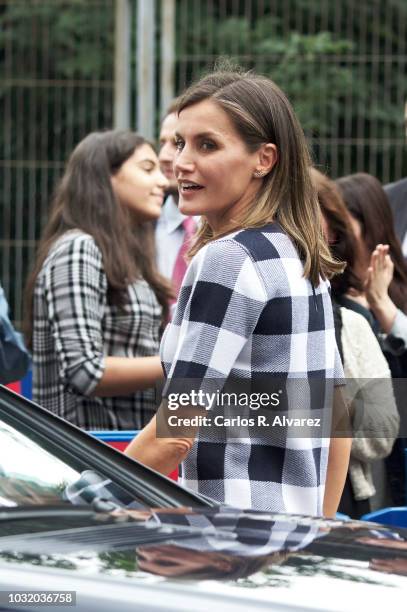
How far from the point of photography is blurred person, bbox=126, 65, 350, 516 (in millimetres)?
2557

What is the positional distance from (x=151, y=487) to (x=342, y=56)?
20.3 feet

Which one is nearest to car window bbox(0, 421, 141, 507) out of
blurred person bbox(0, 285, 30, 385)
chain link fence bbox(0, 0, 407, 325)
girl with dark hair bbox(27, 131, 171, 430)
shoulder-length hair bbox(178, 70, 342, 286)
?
shoulder-length hair bbox(178, 70, 342, 286)

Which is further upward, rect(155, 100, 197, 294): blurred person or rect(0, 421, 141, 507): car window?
rect(155, 100, 197, 294): blurred person

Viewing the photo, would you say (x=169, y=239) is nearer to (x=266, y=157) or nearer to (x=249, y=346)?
(x=266, y=157)

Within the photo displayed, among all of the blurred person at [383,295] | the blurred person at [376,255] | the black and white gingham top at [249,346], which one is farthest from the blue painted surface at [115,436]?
the blurred person at [383,295]

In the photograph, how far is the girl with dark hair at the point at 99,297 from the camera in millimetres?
4148

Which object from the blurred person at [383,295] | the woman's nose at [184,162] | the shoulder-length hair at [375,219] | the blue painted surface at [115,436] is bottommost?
the blue painted surface at [115,436]

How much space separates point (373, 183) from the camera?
16.8 feet

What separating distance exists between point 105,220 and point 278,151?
1736mm

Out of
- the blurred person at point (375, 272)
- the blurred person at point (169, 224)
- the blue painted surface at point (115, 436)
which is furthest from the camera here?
the blurred person at point (169, 224)

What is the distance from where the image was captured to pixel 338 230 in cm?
449

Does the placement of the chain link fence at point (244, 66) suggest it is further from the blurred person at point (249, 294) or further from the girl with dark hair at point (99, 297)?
→ the blurred person at point (249, 294)

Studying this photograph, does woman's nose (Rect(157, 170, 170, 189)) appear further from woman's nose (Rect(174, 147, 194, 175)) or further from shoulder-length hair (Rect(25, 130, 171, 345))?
woman's nose (Rect(174, 147, 194, 175))

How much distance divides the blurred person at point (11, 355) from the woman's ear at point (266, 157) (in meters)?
1.80
